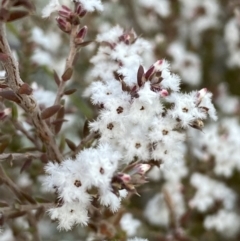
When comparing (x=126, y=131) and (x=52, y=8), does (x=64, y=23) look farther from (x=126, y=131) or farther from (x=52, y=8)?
(x=126, y=131)

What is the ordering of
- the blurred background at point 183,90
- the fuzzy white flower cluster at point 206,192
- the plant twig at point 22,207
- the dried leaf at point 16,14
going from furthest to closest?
the fuzzy white flower cluster at point 206,192 → the blurred background at point 183,90 → the plant twig at point 22,207 → the dried leaf at point 16,14

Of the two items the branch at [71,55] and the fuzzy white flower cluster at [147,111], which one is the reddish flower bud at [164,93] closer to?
the fuzzy white flower cluster at [147,111]

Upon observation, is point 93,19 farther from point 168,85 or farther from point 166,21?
point 168,85

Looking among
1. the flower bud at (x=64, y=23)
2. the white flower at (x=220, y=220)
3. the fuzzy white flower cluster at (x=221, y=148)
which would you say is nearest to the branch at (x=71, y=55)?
the flower bud at (x=64, y=23)

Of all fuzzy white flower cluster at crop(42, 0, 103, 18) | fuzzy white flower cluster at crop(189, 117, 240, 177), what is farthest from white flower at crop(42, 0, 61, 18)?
fuzzy white flower cluster at crop(189, 117, 240, 177)

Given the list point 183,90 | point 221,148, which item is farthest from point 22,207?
point 183,90

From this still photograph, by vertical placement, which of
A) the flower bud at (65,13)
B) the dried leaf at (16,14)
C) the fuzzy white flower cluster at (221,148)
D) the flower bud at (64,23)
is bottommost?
the fuzzy white flower cluster at (221,148)
